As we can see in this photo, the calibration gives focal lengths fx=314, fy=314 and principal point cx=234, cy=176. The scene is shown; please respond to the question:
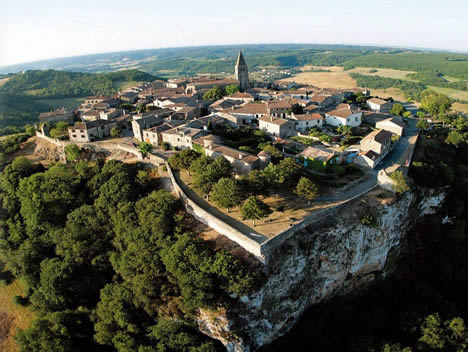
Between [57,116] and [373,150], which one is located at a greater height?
[57,116]

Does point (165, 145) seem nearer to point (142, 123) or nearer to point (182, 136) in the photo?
point (182, 136)

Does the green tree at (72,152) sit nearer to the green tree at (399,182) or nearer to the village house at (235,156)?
the village house at (235,156)

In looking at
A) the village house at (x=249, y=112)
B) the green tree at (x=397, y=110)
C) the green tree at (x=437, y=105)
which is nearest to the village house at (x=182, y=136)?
the village house at (x=249, y=112)

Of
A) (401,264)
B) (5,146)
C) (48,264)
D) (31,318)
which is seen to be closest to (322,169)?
(401,264)

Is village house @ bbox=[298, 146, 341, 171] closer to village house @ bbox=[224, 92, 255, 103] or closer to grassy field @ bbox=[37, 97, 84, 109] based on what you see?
village house @ bbox=[224, 92, 255, 103]

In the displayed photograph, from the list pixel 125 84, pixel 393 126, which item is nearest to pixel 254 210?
pixel 393 126

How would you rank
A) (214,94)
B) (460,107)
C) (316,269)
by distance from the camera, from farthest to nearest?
1. (460,107)
2. (214,94)
3. (316,269)

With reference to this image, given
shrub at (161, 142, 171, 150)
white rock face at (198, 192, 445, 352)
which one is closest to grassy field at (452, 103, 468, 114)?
white rock face at (198, 192, 445, 352)
